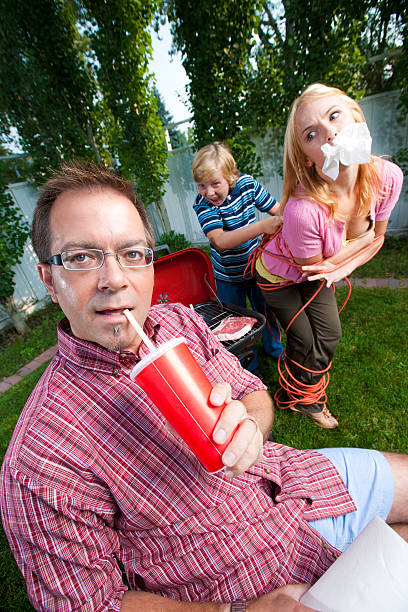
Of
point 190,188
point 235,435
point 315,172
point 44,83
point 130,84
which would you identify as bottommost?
point 235,435

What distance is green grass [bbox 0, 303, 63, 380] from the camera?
5.04m

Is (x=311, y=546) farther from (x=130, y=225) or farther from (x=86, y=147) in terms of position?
(x=86, y=147)

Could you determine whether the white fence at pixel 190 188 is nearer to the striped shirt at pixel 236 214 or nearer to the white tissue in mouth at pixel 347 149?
the striped shirt at pixel 236 214

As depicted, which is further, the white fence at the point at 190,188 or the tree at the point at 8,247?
the tree at the point at 8,247

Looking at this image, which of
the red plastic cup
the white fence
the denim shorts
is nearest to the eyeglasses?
the red plastic cup

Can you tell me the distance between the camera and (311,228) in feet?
5.53

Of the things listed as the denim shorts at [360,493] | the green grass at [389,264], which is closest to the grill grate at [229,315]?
the denim shorts at [360,493]

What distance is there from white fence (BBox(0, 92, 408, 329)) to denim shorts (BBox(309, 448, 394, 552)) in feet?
19.1

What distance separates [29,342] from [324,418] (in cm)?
558

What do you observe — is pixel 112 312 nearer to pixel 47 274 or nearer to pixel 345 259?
pixel 47 274

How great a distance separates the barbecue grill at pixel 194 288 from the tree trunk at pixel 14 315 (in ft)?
15.8

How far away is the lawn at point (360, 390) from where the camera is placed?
92.5 inches

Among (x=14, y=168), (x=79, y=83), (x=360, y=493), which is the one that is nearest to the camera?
(x=360, y=493)

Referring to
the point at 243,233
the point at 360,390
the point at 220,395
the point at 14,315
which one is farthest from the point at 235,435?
the point at 14,315
